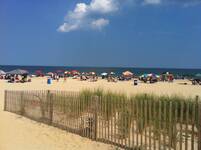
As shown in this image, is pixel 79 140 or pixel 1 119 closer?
pixel 79 140

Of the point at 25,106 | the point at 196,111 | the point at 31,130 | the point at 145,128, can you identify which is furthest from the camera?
the point at 25,106

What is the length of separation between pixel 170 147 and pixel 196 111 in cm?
104

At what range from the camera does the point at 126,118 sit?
893 centimetres

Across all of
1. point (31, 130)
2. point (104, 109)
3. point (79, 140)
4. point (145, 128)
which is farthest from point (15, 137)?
point (145, 128)

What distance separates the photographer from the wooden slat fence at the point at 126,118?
746 cm

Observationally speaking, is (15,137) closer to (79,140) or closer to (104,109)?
(79,140)

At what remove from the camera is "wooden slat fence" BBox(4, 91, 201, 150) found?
7457 mm

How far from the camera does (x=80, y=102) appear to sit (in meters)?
10.6

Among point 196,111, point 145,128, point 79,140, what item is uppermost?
point 196,111

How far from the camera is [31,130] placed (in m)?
11.1

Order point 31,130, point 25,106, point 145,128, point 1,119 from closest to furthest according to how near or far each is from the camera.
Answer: point 145,128 → point 31,130 → point 1,119 → point 25,106

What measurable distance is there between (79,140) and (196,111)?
3.86 m

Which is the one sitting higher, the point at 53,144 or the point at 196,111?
the point at 196,111

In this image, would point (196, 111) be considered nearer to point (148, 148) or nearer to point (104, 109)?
point (148, 148)
